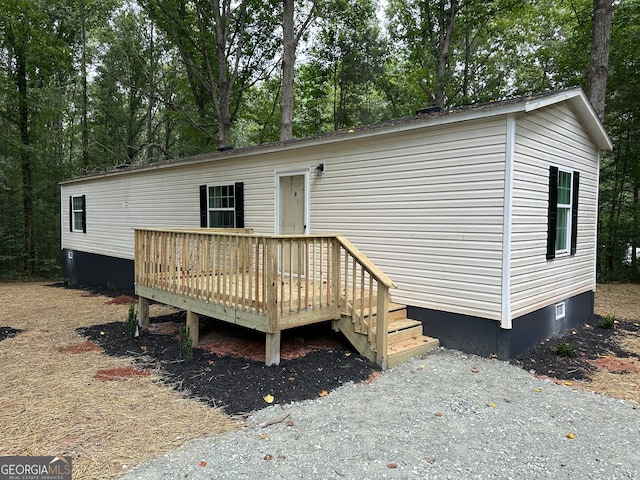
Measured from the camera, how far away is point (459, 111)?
4816mm

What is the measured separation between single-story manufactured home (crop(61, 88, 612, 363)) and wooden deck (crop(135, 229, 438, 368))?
31 millimetres

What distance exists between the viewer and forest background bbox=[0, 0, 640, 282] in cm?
1225

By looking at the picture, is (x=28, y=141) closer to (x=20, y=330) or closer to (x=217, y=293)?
(x=20, y=330)

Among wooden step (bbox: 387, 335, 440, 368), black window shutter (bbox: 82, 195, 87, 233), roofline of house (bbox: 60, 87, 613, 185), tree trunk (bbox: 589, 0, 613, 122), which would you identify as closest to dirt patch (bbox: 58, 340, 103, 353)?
wooden step (bbox: 387, 335, 440, 368)

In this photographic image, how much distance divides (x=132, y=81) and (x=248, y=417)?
19853mm

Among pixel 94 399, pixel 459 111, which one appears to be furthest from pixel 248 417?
pixel 459 111

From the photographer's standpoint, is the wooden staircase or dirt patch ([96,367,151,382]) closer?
dirt patch ([96,367,151,382])

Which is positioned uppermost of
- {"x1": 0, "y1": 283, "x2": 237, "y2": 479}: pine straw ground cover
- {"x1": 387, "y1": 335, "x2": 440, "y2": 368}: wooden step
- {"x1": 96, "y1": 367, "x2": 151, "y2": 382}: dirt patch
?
{"x1": 387, "y1": 335, "x2": 440, "y2": 368}: wooden step

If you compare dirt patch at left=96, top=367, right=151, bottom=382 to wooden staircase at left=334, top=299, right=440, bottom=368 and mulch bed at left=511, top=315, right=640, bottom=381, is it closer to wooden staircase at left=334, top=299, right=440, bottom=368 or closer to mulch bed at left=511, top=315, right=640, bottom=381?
wooden staircase at left=334, top=299, right=440, bottom=368

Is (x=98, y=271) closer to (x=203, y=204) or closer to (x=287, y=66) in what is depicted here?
(x=203, y=204)

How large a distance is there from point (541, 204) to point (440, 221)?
138 cm

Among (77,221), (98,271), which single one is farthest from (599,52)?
(77,221)

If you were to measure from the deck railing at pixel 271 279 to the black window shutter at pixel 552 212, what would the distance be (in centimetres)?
261

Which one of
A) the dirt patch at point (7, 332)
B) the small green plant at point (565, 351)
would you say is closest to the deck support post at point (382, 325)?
the small green plant at point (565, 351)
